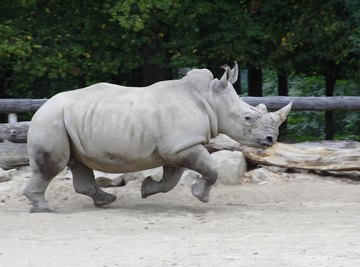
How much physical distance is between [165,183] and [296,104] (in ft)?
12.2

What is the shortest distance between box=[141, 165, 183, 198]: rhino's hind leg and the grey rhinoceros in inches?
0.4

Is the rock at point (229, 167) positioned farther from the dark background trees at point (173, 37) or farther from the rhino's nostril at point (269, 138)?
the dark background trees at point (173, 37)

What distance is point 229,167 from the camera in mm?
11594

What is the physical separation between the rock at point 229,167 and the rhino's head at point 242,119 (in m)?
1.68

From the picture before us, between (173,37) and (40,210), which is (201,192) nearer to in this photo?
(40,210)

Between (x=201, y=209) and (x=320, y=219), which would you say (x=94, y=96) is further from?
(x=320, y=219)

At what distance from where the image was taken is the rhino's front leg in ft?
31.2

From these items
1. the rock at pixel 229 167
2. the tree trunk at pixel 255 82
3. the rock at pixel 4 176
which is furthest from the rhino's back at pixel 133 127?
the tree trunk at pixel 255 82

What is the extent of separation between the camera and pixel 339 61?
17.3 meters

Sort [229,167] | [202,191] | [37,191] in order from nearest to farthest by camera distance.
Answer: [202,191]
[37,191]
[229,167]

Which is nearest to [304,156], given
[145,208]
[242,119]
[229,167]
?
[229,167]

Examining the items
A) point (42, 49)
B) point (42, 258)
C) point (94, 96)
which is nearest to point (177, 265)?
point (42, 258)

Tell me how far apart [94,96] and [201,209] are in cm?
163

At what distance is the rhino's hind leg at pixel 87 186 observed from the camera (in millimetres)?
10195
